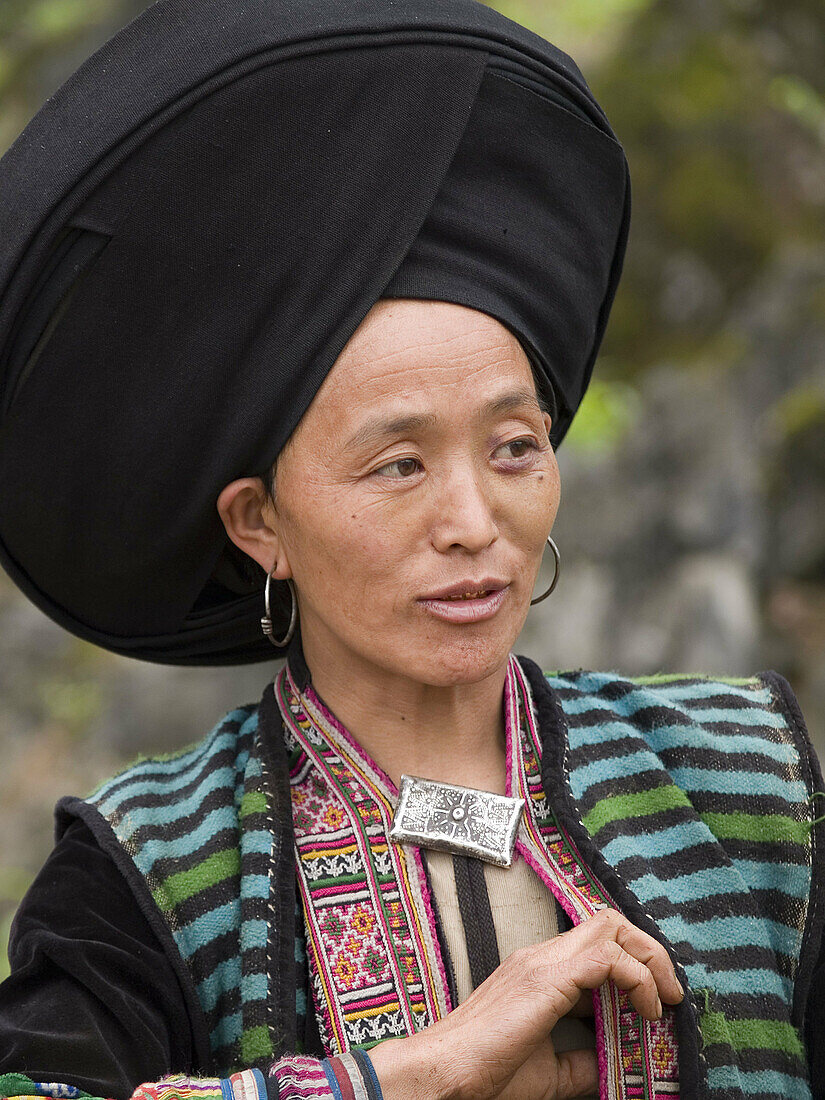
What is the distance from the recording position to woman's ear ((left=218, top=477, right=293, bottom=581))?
199 centimetres

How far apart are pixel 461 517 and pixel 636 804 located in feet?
1.82

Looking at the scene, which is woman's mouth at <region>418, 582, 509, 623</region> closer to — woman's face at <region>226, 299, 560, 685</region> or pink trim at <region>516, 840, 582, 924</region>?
woman's face at <region>226, 299, 560, 685</region>

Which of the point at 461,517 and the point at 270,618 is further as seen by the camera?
the point at 270,618

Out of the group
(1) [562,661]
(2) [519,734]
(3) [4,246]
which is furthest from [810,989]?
(1) [562,661]

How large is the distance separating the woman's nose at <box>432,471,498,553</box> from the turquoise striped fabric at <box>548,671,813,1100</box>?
0.44m

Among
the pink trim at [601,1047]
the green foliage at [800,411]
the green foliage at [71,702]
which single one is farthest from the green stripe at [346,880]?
the green foliage at [71,702]

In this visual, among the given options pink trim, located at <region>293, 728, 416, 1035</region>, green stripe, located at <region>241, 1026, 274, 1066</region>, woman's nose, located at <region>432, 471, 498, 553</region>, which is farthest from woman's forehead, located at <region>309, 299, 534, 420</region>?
green stripe, located at <region>241, 1026, 274, 1066</region>

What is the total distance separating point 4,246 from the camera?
6.15 feet

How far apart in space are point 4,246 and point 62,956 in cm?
102

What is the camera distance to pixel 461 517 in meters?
1.79

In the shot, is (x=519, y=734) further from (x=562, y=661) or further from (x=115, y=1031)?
(x=562, y=661)

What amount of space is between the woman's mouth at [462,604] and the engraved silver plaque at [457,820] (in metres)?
0.29

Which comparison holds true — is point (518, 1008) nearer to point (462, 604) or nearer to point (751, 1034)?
point (751, 1034)

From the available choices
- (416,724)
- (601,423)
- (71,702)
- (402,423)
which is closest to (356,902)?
(416,724)
